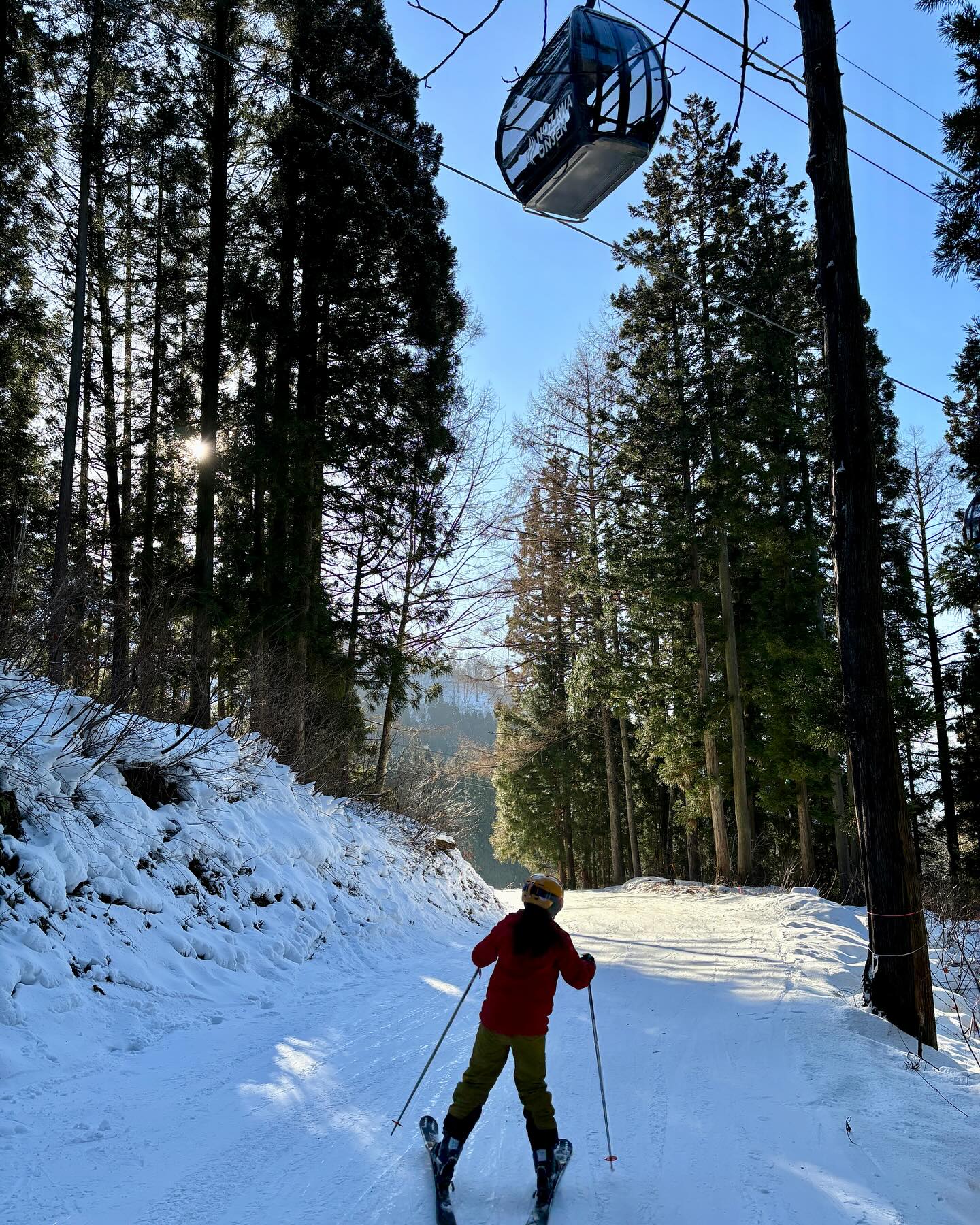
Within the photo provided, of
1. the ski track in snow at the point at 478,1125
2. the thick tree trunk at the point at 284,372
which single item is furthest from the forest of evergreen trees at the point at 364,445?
Result: the ski track in snow at the point at 478,1125

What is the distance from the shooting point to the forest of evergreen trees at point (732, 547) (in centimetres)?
1944

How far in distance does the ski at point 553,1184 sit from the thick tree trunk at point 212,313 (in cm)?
831

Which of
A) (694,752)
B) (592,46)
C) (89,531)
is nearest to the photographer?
(592,46)

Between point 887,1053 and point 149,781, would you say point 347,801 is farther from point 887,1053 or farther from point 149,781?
point 887,1053

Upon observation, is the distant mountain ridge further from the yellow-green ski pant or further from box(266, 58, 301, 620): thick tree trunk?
the yellow-green ski pant

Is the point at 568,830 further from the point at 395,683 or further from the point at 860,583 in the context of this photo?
the point at 860,583

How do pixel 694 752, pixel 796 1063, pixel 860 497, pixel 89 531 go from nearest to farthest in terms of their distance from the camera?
pixel 796 1063, pixel 860 497, pixel 89 531, pixel 694 752

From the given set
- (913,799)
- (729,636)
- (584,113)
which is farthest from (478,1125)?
(913,799)

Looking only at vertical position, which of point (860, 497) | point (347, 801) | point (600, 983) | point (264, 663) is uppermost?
point (860, 497)

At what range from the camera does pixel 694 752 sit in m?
22.1

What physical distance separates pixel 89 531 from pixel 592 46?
1897cm

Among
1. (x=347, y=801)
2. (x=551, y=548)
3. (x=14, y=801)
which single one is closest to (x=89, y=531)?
(x=347, y=801)

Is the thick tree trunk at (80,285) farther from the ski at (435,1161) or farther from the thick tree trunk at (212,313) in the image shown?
the ski at (435,1161)

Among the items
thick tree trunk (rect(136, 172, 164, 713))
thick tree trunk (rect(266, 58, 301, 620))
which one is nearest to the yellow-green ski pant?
thick tree trunk (rect(266, 58, 301, 620))
